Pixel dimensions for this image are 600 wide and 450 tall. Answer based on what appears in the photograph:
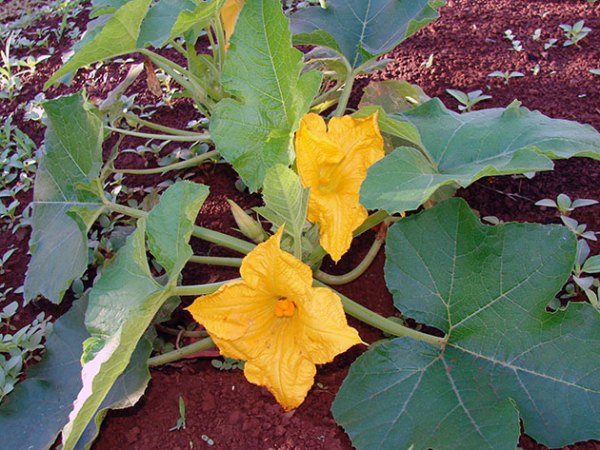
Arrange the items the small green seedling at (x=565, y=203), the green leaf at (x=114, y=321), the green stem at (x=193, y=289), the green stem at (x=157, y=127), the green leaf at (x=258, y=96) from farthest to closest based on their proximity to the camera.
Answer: the green stem at (x=157, y=127), the small green seedling at (x=565, y=203), the green leaf at (x=258, y=96), the green stem at (x=193, y=289), the green leaf at (x=114, y=321)

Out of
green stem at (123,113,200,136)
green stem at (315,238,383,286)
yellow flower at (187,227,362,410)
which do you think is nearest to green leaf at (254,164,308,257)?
yellow flower at (187,227,362,410)

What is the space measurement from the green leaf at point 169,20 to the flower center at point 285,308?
2.10ft

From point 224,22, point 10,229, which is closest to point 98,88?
point 10,229

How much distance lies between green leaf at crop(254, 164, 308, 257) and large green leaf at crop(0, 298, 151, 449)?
18.8 inches

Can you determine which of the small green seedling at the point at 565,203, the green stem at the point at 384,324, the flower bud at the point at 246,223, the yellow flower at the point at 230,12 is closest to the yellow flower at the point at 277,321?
the green stem at the point at 384,324

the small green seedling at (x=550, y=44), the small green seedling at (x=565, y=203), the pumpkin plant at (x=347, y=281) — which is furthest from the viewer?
the small green seedling at (x=550, y=44)

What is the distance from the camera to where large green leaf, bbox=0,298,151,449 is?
4.57 ft

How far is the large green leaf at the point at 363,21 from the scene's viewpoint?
174 cm

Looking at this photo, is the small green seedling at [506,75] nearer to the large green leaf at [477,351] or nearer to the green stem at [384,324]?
the large green leaf at [477,351]

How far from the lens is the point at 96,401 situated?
1.09 m

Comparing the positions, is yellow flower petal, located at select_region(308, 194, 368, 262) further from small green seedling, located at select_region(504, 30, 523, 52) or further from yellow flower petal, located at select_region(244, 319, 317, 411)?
small green seedling, located at select_region(504, 30, 523, 52)

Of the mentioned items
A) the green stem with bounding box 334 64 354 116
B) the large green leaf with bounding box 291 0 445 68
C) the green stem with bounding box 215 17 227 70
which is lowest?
the green stem with bounding box 334 64 354 116

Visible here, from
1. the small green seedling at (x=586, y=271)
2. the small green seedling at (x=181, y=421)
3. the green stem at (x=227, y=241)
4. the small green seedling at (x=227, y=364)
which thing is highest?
the green stem at (x=227, y=241)

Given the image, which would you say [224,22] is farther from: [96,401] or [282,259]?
[96,401]
